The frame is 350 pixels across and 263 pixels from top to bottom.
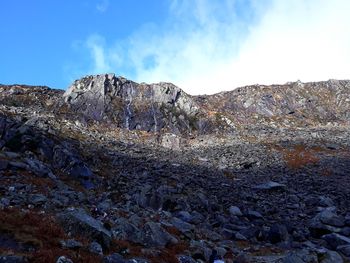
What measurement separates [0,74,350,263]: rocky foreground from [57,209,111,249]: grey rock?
51 millimetres

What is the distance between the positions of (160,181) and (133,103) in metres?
49.6

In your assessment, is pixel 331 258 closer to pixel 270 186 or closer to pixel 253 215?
pixel 253 215

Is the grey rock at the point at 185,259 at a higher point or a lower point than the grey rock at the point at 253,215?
higher

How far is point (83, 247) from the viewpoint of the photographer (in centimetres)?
1627

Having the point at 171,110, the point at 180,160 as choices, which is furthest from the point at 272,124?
the point at 180,160

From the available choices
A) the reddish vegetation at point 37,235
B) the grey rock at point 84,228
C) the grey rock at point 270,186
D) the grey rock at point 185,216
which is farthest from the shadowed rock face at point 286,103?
the reddish vegetation at point 37,235

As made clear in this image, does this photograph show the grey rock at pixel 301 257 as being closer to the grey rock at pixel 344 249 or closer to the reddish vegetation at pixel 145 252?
the grey rock at pixel 344 249

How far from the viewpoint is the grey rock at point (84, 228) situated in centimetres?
1778

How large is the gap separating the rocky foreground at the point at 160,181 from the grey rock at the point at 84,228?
0.05m

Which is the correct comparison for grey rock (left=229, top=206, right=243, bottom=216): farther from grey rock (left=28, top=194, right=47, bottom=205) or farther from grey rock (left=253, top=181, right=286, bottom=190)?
grey rock (left=28, top=194, right=47, bottom=205)

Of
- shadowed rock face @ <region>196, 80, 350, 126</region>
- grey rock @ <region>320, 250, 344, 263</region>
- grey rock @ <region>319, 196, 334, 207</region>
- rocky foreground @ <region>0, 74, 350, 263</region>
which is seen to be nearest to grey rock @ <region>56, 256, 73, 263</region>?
rocky foreground @ <region>0, 74, 350, 263</region>

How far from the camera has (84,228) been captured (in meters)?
18.0

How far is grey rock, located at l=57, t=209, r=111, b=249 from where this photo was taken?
58.3 ft

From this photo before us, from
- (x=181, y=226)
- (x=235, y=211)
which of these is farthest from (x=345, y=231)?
(x=181, y=226)
